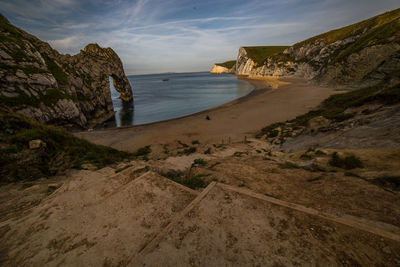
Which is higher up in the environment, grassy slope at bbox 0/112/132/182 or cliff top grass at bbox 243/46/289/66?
cliff top grass at bbox 243/46/289/66

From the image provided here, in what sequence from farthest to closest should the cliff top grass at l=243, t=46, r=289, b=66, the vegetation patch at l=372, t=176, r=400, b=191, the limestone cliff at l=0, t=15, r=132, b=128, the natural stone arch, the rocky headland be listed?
the cliff top grass at l=243, t=46, r=289, b=66 < the natural stone arch < the limestone cliff at l=0, t=15, r=132, b=128 < the vegetation patch at l=372, t=176, r=400, b=191 < the rocky headland

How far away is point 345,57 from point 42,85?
6401cm

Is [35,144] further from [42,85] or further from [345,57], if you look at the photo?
[345,57]

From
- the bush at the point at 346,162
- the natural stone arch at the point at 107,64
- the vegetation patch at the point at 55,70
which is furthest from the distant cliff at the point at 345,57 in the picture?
the natural stone arch at the point at 107,64

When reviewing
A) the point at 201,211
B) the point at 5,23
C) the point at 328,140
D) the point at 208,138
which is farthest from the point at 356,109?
the point at 5,23

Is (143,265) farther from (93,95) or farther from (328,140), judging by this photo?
(93,95)

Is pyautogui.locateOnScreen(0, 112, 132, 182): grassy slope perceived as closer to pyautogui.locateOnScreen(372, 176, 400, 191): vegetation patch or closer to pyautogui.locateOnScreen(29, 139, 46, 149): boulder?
pyautogui.locateOnScreen(29, 139, 46, 149): boulder

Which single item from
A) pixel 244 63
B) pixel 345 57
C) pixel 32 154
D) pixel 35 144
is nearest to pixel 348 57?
pixel 345 57

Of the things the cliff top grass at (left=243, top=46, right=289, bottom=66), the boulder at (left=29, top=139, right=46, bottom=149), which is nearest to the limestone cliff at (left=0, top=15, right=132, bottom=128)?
the boulder at (left=29, top=139, right=46, bottom=149)

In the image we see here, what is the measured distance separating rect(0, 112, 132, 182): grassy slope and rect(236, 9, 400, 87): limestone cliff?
33.8m

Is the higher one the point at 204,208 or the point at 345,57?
the point at 345,57

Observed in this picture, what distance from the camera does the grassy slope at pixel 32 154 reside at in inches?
258

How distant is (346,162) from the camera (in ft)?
23.1

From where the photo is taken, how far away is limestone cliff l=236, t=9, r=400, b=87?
102 feet
